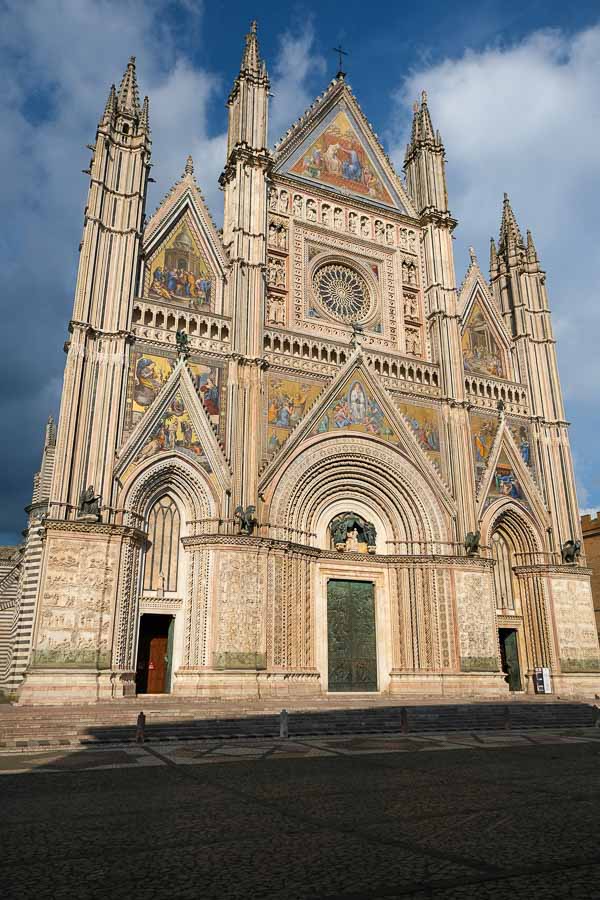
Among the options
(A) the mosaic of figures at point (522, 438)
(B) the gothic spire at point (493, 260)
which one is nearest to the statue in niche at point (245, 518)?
(A) the mosaic of figures at point (522, 438)

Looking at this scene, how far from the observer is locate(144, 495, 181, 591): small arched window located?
68.7 feet

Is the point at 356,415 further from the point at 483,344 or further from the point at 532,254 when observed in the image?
the point at 532,254

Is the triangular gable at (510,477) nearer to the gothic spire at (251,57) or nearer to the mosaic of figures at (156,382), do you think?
the mosaic of figures at (156,382)

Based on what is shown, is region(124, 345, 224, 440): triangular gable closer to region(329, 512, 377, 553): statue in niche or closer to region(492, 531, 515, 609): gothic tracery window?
region(329, 512, 377, 553): statue in niche

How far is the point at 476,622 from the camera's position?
23797 millimetres

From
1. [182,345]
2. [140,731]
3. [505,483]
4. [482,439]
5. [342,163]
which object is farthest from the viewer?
[342,163]

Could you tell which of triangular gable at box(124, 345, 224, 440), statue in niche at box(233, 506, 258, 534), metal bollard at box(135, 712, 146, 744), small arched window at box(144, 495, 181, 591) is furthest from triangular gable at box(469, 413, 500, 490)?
metal bollard at box(135, 712, 146, 744)

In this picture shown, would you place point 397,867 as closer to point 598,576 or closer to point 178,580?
point 178,580

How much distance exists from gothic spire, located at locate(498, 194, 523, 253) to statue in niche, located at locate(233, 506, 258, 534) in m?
18.7

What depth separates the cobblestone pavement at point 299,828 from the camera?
4332 millimetres

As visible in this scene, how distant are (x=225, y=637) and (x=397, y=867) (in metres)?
15.8

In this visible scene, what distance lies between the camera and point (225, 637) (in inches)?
787

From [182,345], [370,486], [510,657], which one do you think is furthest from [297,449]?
[510,657]

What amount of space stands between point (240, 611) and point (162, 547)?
10.4 ft
